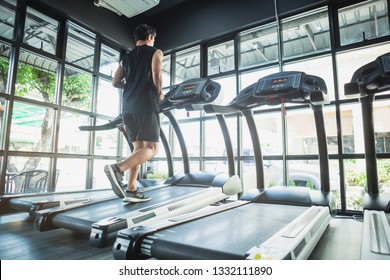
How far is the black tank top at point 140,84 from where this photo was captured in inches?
86.4

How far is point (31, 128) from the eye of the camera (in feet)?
11.7

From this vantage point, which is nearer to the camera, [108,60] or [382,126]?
[382,126]

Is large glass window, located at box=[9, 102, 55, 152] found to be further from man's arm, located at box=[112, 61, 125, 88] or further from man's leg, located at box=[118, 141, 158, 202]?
man's leg, located at box=[118, 141, 158, 202]

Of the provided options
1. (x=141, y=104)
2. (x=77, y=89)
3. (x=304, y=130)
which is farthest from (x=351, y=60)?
(x=77, y=89)

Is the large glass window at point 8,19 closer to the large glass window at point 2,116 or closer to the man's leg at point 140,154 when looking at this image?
the large glass window at point 2,116

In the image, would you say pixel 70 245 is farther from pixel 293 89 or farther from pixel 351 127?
pixel 351 127

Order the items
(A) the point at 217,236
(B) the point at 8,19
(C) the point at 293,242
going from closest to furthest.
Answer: (C) the point at 293,242, (A) the point at 217,236, (B) the point at 8,19

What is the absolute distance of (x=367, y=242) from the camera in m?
1.24

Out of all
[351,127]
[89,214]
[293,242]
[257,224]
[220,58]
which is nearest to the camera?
[293,242]

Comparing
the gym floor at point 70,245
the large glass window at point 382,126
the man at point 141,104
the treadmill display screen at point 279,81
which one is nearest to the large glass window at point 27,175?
the gym floor at point 70,245

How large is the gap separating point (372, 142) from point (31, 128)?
13.1 feet

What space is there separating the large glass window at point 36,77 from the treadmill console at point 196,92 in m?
2.18

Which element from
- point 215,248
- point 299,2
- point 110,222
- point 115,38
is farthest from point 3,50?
point 299,2

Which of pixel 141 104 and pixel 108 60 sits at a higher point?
pixel 108 60
